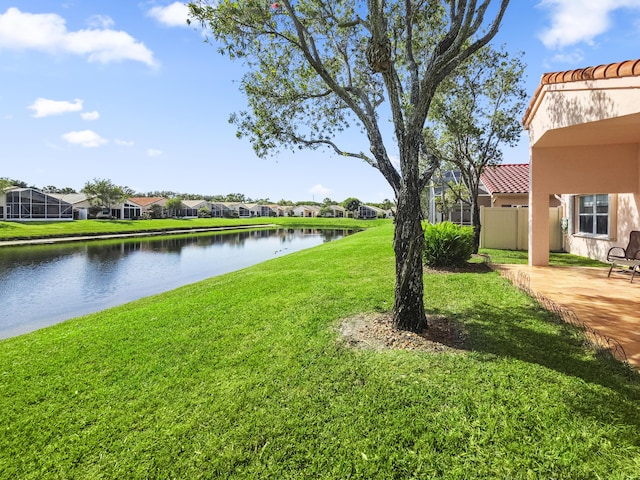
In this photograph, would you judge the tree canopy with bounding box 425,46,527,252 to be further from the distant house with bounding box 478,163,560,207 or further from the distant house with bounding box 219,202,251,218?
the distant house with bounding box 219,202,251,218

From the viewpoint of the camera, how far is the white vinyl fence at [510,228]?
43.9ft

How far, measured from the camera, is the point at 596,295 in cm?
652

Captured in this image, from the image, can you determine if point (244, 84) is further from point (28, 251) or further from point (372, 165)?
point (28, 251)

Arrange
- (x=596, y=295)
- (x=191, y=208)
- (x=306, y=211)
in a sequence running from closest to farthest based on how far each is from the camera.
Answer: (x=596, y=295) < (x=191, y=208) < (x=306, y=211)

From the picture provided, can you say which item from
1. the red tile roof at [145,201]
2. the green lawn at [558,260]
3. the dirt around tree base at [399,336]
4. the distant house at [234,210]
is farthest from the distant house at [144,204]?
the dirt around tree base at [399,336]

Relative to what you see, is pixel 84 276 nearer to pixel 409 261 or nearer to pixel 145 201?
pixel 409 261

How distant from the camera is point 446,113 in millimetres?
11094

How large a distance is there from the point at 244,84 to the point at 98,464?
624 centimetres

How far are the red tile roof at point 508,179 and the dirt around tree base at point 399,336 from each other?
1283 cm

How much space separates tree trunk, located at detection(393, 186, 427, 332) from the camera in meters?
4.79

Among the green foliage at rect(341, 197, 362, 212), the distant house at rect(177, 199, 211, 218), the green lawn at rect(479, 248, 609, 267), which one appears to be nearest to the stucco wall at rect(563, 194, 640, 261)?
the green lawn at rect(479, 248, 609, 267)

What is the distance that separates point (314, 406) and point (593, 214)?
12.1m

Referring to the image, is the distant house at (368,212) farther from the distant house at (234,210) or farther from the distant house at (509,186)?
the distant house at (509,186)

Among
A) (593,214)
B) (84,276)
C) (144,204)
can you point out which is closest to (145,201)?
(144,204)
